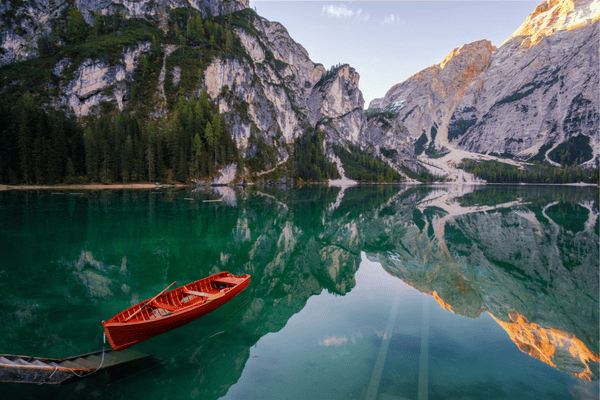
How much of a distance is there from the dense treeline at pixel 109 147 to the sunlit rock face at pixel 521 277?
85.7 metres

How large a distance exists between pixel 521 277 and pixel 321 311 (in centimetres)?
1533

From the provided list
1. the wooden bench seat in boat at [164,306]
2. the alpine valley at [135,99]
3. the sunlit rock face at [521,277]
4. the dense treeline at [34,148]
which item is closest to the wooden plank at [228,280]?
the wooden bench seat in boat at [164,306]

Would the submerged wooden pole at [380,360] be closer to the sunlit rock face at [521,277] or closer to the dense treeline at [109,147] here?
the sunlit rock face at [521,277]

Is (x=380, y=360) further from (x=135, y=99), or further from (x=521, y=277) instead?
(x=135, y=99)

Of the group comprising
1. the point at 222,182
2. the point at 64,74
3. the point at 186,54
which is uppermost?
the point at 186,54

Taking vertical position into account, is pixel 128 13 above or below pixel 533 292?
above

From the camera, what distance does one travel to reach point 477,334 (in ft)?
40.6

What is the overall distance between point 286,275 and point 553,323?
47.6ft

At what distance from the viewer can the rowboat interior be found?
35.6 feet

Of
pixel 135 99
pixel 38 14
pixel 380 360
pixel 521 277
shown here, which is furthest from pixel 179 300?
pixel 38 14

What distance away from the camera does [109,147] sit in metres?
82.9

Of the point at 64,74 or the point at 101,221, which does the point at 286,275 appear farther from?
the point at 64,74

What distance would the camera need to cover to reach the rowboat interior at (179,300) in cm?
1084

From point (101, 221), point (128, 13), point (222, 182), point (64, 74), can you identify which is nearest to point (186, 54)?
point (128, 13)
